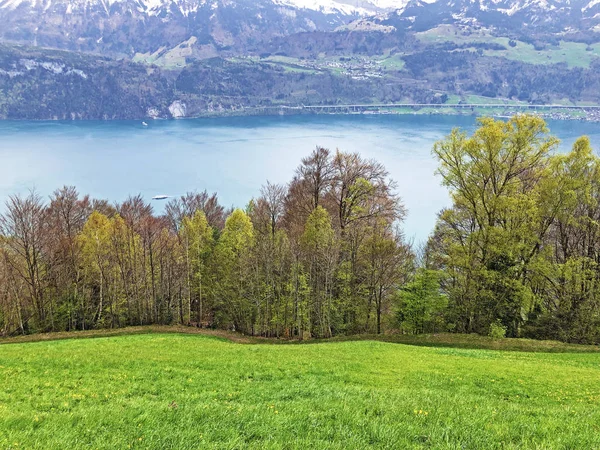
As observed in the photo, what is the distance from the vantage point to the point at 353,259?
33719mm

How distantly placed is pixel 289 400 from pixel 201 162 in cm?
12582

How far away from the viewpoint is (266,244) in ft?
109

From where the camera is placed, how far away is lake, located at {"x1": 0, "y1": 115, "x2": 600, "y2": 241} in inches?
3765

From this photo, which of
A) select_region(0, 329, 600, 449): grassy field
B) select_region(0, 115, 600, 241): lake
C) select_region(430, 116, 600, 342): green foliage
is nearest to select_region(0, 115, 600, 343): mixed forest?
select_region(430, 116, 600, 342): green foliage

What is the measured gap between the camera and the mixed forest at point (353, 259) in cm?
2617

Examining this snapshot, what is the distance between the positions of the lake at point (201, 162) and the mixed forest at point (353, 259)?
30.1 meters

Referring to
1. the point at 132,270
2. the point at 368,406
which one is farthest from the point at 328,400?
the point at 132,270

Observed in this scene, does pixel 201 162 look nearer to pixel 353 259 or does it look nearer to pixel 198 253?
pixel 198 253

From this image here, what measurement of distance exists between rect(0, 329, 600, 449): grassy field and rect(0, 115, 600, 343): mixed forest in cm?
862

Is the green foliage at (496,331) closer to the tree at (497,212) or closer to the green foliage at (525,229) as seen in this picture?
the green foliage at (525,229)

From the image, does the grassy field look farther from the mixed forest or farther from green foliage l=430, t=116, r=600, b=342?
the mixed forest

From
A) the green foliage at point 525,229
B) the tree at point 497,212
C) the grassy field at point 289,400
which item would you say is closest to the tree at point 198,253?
the grassy field at point 289,400

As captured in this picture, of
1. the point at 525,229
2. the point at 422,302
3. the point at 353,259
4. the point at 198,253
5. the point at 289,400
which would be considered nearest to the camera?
the point at 289,400

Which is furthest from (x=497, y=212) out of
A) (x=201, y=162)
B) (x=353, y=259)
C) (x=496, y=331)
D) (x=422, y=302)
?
(x=201, y=162)
